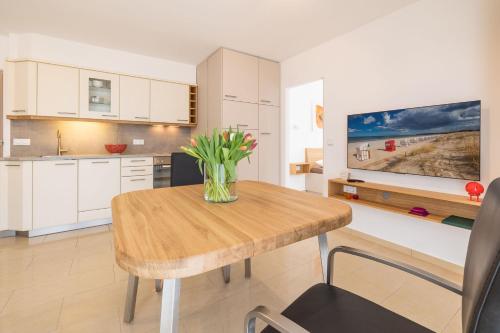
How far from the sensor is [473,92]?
2.07 m

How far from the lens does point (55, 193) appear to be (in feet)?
9.86

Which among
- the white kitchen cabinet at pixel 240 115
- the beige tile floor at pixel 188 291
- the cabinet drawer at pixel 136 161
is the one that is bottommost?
the beige tile floor at pixel 188 291

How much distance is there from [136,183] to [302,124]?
13.1ft

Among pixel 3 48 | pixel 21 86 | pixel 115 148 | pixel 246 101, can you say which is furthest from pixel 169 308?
pixel 3 48

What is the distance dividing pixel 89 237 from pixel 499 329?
351 cm

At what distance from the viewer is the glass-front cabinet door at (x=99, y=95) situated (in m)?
3.35

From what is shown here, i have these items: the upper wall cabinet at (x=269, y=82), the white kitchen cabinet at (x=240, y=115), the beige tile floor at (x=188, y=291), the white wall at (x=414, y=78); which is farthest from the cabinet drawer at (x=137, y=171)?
the white wall at (x=414, y=78)

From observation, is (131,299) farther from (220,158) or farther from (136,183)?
(136,183)

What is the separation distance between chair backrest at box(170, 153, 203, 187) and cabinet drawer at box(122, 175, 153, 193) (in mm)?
1662

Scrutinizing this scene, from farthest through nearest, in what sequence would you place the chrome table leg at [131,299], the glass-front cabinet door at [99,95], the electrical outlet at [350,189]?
the glass-front cabinet door at [99,95]
the electrical outlet at [350,189]
the chrome table leg at [131,299]

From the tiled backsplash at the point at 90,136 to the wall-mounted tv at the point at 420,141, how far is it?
3017 millimetres

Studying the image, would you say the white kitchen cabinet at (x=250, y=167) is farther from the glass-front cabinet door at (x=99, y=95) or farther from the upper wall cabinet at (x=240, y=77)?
the glass-front cabinet door at (x=99, y=95)

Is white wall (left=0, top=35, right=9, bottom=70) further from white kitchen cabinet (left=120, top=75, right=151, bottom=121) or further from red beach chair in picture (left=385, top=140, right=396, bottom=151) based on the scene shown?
red beach chair in picture (left=385, top=140, right=396, bottom=151)

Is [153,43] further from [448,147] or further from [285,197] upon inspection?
[448,147]
